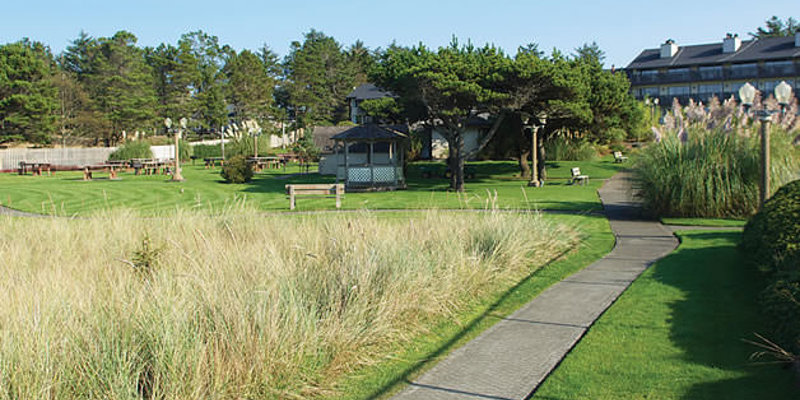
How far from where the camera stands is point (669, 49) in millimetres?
79562

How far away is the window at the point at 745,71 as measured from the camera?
72756 millimetres

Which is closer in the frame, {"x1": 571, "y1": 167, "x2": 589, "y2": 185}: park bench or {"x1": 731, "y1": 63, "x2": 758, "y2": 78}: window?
{"x1": 571, "y1": 167, "x2": 589, "y2": 185}: park bench

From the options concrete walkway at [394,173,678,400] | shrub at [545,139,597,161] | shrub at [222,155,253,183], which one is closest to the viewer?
concrete walkway at [394,173,678,400]

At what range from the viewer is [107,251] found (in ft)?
35.2

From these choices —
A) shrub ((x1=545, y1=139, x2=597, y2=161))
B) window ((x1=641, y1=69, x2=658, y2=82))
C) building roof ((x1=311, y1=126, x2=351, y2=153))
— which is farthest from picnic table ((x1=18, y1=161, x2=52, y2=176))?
window ((x1=641, y1=69, x2=658, y2=82))

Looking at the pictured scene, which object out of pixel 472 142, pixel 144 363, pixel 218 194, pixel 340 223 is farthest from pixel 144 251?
pixel 472 142

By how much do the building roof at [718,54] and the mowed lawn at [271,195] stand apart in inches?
1723

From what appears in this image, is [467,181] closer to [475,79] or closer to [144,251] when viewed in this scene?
[475,79]

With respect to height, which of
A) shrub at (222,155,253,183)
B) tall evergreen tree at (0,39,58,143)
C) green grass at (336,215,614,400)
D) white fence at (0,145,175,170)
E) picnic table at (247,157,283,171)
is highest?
tall evergreen tree at (0,39,58,143)

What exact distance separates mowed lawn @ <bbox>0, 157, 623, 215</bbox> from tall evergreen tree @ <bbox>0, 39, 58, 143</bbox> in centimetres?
2362

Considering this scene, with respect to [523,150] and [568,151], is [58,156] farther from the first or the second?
[568,151]

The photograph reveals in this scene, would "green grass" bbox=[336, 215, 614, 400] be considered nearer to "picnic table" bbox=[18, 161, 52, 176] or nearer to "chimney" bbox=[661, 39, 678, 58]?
"picnic table" bbox=[18, 161, 52, 176]

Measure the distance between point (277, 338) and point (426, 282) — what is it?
9.35 feet

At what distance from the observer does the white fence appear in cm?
4809
